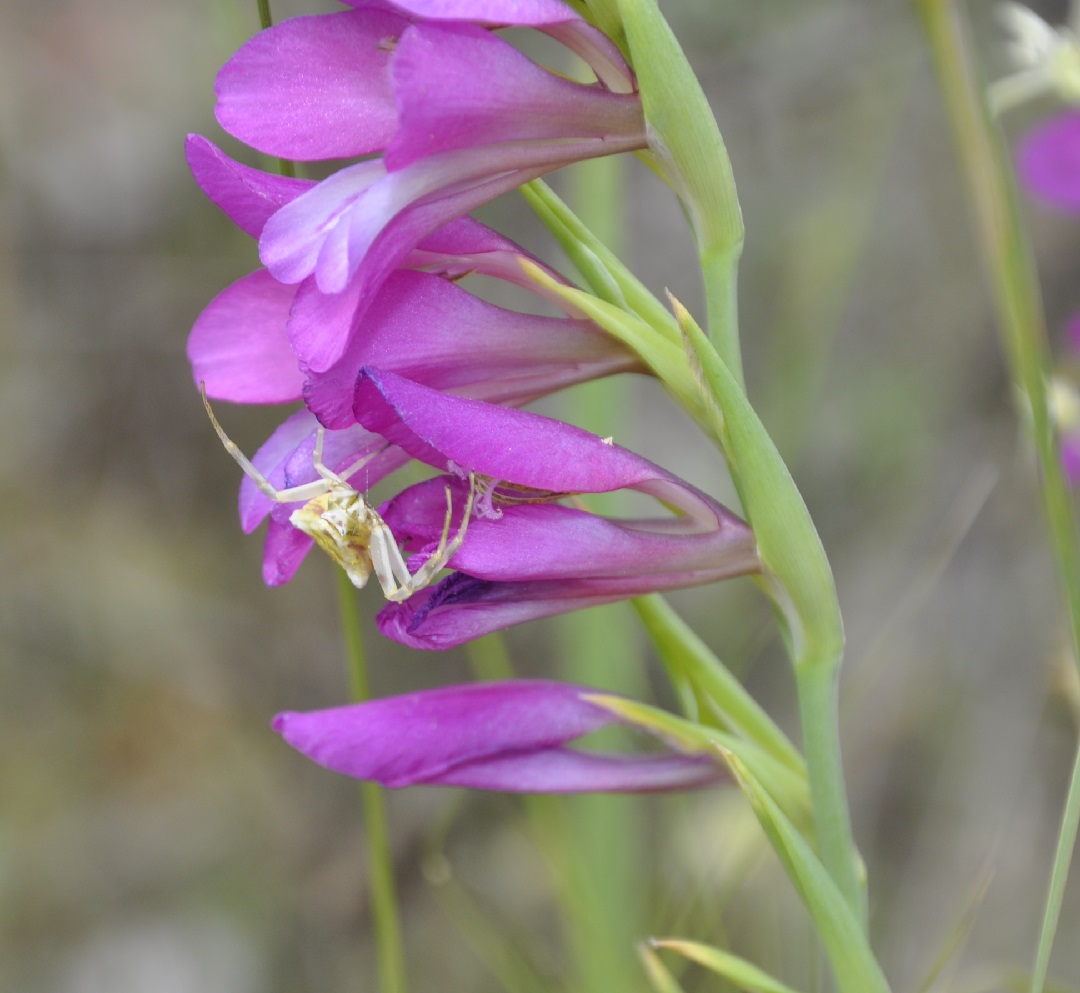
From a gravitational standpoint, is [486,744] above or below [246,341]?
below

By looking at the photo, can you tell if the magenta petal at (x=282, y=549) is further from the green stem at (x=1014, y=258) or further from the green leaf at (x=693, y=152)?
the green stem at (x=1014, y=258)

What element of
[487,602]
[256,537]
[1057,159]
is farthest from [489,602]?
[256,537]

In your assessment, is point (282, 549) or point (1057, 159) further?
point (1057, 159)

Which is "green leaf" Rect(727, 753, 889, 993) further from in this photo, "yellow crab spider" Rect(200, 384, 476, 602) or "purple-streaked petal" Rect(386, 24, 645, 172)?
"purple-streaked petal" Rect(386, 24, 645, 172)

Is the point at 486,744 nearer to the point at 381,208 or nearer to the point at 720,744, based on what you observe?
the point at 720,744

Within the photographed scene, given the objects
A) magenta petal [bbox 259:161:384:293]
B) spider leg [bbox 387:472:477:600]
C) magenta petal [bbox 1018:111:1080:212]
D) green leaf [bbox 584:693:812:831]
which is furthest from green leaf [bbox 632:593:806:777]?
magenta petal [bbox 1018:111:1080:212]

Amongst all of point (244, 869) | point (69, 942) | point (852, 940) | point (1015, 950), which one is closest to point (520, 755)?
point (852, 940)

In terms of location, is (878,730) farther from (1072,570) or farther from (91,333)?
(91,333)
